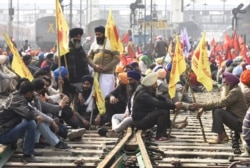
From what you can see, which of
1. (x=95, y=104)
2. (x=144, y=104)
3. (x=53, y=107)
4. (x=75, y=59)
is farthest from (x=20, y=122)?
(x=75, y=59)

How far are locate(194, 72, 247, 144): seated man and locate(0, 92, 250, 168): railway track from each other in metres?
0.36

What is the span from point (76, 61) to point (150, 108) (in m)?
2.60

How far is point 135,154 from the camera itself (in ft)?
28.5

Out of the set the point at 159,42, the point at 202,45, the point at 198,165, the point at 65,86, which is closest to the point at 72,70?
the point at 65,86

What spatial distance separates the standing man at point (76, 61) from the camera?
11797 mm

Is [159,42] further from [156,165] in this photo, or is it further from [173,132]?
[156,165]

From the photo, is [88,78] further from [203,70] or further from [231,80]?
[231,80]

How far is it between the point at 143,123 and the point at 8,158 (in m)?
2.49

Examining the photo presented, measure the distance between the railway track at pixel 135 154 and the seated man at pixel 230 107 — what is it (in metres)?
0.36

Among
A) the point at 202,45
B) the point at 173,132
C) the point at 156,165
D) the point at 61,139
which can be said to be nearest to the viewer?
the point at 156,165

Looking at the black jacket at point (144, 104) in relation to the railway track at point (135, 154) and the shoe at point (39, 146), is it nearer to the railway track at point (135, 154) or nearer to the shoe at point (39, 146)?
the railway track at point (135, 154)

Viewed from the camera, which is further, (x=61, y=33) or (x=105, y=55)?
(x=105, y=55)

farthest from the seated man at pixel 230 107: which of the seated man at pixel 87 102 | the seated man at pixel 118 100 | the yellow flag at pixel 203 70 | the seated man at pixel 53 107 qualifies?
the seated man at pixel 87 102

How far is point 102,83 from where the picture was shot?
12.1 m
